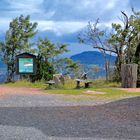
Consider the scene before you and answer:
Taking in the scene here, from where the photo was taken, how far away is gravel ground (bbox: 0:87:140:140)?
1023 cm

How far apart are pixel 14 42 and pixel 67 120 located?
71.1 feet

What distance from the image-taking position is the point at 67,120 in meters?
12.5

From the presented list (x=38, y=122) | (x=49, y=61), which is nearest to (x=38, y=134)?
(x=38, y=122)

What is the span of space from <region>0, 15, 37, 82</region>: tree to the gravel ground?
52.7ft

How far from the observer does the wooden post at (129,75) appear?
82.8 feet

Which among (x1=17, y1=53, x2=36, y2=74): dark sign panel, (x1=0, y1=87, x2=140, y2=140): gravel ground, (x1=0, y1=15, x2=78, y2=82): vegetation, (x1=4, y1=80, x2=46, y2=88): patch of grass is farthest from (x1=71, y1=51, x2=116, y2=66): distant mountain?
(x1=0, y1=87, x2=140, y2=140): gravel ground

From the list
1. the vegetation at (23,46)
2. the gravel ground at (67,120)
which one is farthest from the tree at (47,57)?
the gravel ground at (67,120)

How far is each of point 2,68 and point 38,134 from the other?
24.3m

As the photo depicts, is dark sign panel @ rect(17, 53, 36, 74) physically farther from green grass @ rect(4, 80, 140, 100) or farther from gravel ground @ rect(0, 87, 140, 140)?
gravel ground @ rect(0, 87, 140, 140)

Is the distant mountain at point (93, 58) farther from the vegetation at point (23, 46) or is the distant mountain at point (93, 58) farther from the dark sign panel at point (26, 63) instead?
the dark sign panel at point (26, 63)

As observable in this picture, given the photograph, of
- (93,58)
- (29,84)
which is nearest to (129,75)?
(29,84)

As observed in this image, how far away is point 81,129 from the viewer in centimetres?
1097

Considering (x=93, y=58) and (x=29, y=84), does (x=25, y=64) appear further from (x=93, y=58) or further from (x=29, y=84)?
(x=93, y=58)

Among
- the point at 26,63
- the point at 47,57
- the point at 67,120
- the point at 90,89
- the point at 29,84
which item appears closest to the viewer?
the point at 67,120
